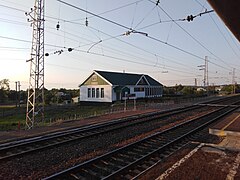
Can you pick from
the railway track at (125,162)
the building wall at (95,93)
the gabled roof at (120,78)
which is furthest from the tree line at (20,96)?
the railway track at (125,162)

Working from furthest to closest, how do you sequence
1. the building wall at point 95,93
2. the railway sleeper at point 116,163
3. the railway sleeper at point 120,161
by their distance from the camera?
the building wall at point 95,93 < the railway sleeper at point 120,161 < the railway sleeper at point 116,163

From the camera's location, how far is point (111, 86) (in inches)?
1601

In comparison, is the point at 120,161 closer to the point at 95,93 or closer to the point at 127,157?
the point at 127,157

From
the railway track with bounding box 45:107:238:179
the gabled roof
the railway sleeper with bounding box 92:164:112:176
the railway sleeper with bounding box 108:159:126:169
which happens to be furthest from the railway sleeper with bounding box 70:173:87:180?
the gabled roof

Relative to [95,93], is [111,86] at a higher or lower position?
higher

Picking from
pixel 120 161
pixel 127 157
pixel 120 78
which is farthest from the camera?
pixel 120 78

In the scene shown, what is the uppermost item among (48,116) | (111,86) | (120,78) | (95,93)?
(120,78)

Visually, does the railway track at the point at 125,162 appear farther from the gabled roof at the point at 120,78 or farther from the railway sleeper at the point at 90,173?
the gabled roof at the point at 120,78

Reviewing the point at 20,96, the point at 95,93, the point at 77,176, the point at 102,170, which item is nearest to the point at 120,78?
the point at 95,93

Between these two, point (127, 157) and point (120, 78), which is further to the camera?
point (120, 78)

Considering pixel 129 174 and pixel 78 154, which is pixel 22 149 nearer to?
pixel 78 154

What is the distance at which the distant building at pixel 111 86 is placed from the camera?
1622 inches

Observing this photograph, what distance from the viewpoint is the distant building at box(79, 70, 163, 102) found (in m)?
41.2

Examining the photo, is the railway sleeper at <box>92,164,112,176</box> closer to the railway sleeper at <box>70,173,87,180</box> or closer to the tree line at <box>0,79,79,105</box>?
the railway sleeper at <box>70,173,87,180</box>
